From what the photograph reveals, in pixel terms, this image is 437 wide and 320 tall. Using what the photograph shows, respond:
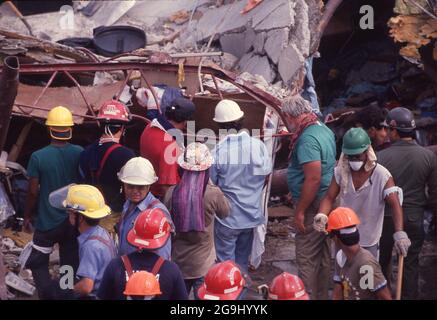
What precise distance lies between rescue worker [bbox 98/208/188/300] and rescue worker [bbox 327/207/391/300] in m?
1.10

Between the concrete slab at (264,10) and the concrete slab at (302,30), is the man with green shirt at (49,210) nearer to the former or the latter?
the concrete slab at (302,30)

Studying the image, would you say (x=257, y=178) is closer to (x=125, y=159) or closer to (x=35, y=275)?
(x=125, y=159)

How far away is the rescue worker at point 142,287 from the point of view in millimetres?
4703

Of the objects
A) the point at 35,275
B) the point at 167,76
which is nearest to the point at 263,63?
the point at 167,76

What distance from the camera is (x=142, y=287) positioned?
15.4ft

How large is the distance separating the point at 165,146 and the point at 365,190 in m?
1.72

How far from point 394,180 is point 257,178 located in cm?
114

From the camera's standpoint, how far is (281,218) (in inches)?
376

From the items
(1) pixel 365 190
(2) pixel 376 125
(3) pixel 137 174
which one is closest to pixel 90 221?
(3) pixel 137 174

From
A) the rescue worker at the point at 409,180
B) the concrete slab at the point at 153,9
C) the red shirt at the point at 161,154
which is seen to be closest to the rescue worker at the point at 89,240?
the red shirt at the point at 161,154

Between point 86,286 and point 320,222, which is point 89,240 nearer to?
point 86,286

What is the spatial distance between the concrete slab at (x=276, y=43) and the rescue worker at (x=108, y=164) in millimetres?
3857

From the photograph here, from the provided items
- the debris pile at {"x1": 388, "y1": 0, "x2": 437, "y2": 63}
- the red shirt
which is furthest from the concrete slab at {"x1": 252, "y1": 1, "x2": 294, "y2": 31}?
the red shirt
